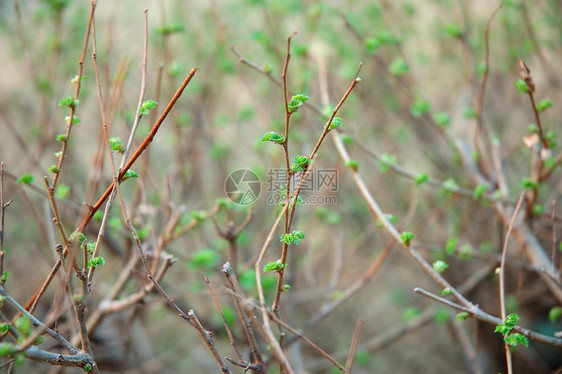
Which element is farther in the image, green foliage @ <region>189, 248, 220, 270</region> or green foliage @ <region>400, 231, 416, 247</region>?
green foliage @ <region>189, 248, 220, 270</region>

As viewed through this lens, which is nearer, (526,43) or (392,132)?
(526,43)

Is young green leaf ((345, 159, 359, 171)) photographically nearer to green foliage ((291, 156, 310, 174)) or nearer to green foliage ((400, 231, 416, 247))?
green foliage ((400, 231, 416, 247))

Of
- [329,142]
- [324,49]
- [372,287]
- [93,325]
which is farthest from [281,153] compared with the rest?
[372,287]

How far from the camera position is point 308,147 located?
229cm

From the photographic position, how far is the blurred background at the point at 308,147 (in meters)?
2.21

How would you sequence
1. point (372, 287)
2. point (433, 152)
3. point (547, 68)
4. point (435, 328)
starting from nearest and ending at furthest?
1. point (547, 68)
2. point (433, 152)
3. point (435, 328)
4. point (372, 287)

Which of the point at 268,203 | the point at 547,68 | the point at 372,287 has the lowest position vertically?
the point at 372,287

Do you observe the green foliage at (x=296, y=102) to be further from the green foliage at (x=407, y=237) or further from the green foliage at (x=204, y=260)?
the green foliage at (x=204, y=260)

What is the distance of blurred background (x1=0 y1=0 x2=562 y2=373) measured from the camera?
2209 millimetres

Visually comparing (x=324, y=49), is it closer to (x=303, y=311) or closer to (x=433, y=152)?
(x=433, y=152)

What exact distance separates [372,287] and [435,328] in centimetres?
52

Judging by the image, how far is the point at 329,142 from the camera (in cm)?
246

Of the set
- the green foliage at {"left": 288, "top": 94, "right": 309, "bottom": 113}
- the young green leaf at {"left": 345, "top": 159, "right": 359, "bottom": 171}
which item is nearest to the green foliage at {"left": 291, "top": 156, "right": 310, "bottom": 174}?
the green foliage at {"left": 288, "top": 94, "right": 309, "bottom": 113}

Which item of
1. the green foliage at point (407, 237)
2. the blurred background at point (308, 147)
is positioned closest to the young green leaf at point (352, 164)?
the green foliage at point (407, 237)
